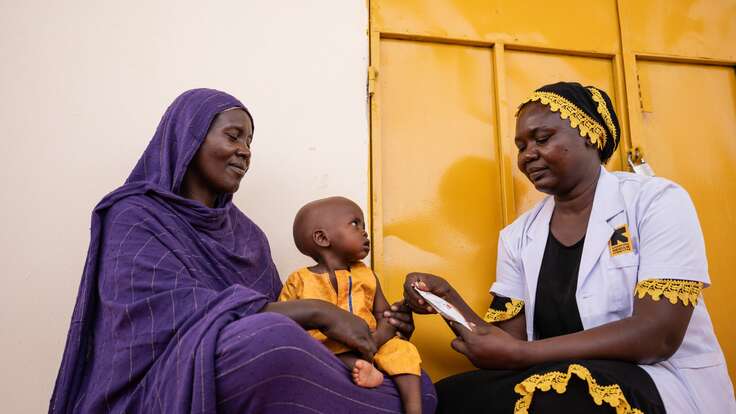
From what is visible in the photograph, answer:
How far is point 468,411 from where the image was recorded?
216 centimetres

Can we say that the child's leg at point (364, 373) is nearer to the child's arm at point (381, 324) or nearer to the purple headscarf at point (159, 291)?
the child's arm at point (381, 324)

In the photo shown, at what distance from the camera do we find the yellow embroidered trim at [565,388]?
1.76m

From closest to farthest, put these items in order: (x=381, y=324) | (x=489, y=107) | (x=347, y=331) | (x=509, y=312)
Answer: (x=347, y=331), (x=381, y=324), (x=509, y=312), (x=489, y=107)

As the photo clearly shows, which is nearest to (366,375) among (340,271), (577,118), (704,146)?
(340,271)

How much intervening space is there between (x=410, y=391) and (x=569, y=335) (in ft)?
1.91

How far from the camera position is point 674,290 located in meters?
2.04

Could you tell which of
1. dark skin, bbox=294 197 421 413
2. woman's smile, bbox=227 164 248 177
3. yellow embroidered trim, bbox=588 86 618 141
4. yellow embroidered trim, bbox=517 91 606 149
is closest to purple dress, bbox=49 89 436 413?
woman's smile, bbox=227 164 248 177

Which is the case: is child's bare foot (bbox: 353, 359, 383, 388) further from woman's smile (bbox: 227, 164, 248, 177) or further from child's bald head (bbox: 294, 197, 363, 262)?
woman's smile (bbox: 227, 164, 248, 177)

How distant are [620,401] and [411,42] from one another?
2189 mm

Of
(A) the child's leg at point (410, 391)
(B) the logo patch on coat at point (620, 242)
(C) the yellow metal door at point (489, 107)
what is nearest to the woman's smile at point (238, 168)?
(C) the yellow metal door at point (489, 107)

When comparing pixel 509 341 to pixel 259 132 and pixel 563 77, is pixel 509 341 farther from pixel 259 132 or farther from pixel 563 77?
pixel 563 77

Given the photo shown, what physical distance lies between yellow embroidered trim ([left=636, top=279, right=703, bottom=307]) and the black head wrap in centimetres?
66

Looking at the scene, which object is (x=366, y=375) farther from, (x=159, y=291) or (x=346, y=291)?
(x=159, y=291)

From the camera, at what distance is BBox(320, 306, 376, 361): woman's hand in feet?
6.32
